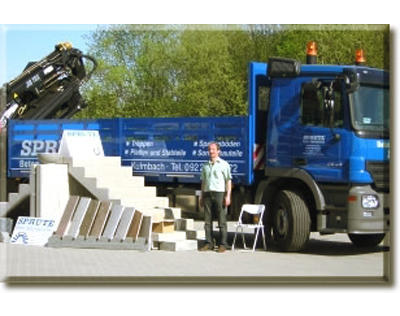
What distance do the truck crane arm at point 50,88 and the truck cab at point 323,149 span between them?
22.4ft

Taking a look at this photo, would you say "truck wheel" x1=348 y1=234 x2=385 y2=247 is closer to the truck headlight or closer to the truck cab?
the truck cab

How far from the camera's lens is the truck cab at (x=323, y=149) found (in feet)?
37.1

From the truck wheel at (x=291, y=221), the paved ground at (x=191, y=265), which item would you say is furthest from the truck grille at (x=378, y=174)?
the truck wheel at (x=291, y=221)

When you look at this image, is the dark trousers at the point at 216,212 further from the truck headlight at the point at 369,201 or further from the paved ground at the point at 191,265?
the truck headlight at the point at 369,201

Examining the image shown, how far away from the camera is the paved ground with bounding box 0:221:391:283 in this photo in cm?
929

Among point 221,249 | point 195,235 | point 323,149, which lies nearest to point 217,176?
point 221,249

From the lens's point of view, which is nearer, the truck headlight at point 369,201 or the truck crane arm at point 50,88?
the truck headlight at point 369,201

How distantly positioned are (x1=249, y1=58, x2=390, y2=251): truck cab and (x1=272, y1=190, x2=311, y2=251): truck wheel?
0.05 feet

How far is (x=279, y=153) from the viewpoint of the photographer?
12.2 m

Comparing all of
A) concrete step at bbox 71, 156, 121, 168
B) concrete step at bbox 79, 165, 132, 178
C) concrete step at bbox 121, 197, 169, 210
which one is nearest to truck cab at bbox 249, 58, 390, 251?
concrete step at bbox 121, 197, 169, 210
